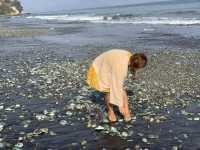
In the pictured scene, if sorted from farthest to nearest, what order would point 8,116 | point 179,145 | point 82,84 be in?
1. point 82,84
2. point 8,116
3. point 179,145

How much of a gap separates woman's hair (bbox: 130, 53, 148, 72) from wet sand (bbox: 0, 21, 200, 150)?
195 centimetres

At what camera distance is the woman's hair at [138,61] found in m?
11.9

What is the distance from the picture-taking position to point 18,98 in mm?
16688

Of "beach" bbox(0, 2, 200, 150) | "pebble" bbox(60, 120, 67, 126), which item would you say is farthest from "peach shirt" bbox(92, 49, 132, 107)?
"pebble" bbox(60, 120, 67, 126)

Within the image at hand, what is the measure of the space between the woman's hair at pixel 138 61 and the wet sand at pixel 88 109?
6.40ft

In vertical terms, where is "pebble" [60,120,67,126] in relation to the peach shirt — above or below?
below

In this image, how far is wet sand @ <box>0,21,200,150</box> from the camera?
1203 cm

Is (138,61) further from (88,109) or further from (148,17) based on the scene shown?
(148,17)

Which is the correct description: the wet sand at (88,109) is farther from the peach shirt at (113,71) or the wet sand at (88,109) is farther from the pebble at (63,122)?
the peach shirt at (113,71)

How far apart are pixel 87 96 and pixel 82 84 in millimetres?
2257

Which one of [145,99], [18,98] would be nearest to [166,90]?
[145,99]

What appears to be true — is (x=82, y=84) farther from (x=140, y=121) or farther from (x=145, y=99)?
(x=140, y=121)

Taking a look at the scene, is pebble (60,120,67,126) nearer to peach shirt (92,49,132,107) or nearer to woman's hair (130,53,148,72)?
peach shirt (92,49,132,107)

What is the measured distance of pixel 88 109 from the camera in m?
14.7
